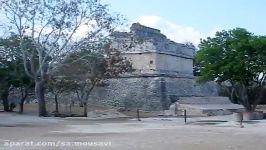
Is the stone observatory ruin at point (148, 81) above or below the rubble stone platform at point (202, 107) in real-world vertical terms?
above

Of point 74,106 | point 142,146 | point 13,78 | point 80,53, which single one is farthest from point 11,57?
point 142,146

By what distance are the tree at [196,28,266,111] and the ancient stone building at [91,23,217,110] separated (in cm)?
1594

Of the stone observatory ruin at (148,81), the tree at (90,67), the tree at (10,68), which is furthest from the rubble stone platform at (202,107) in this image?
the tree at (10,68)

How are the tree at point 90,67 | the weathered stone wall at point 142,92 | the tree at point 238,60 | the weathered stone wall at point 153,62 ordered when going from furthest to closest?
1. the weathered stone wall at point 153,62
2. the weathered stone wall at point 142,92
3. the tree at point 90,67
4. the tree at point 238,60

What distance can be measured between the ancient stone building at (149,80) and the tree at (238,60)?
628 inches

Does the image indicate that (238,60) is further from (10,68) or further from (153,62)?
(153,62)

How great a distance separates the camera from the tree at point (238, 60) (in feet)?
98.3

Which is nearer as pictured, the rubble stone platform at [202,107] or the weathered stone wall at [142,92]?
the rubble stone platform at [202,107]

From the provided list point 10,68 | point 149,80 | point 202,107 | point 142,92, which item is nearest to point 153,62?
point 149,80

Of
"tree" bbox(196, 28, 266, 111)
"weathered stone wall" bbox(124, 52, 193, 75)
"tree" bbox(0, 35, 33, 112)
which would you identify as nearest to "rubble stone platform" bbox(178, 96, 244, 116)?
"weathered stone wall" bbox(124, 52, 193, 75)

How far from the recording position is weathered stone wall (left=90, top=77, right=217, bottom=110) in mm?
48219

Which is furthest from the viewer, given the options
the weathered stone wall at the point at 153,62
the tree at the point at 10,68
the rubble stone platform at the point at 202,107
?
the weathered stone wall at the point at 153,62

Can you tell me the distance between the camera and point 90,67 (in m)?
36.9

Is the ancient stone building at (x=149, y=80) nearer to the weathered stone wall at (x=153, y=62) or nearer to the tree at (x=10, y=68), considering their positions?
the weathered stone wall at (x=153, y=62)
